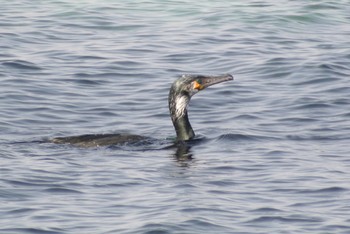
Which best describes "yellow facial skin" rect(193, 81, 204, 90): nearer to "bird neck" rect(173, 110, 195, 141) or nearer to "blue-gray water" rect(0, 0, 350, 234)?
"bird neck" rect(173, 110, 195, 141)

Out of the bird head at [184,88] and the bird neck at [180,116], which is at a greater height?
the bird head at [184,88]

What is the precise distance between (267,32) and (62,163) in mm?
10244

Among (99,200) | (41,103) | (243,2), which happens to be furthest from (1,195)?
(243,2)

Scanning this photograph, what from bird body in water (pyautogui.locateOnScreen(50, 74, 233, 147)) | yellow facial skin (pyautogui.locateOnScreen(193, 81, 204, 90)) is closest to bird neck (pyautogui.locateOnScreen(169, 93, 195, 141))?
bird body in water (pyautogui.locateOnScreen(50, 74, 233, 147))

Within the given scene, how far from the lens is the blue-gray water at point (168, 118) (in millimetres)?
13633

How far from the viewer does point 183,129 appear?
58.0ft

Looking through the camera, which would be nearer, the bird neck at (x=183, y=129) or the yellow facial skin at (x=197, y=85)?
the bird neck at (x=183, y=129)

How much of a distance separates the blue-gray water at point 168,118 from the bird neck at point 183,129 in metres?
0.19

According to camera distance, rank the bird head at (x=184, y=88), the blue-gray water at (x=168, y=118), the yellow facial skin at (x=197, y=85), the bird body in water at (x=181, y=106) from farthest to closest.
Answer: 1. the yellow facial skin at (x=197, y=85)
2. the bird head at (x=184, y=88)
3. the bird body in water at (x=181, y=106)
4. the blue-gray water at (x=168, y=118)

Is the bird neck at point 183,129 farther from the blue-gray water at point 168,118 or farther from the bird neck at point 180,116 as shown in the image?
the blue-gray water at point 168,118

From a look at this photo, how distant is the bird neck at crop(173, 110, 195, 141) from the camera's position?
696 inches

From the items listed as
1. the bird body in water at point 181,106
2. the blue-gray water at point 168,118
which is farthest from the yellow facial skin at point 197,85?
the blue-gray water at point 168,118

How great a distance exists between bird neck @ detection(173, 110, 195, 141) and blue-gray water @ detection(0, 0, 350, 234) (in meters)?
0.19

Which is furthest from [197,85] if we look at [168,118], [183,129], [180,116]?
[168,118]
